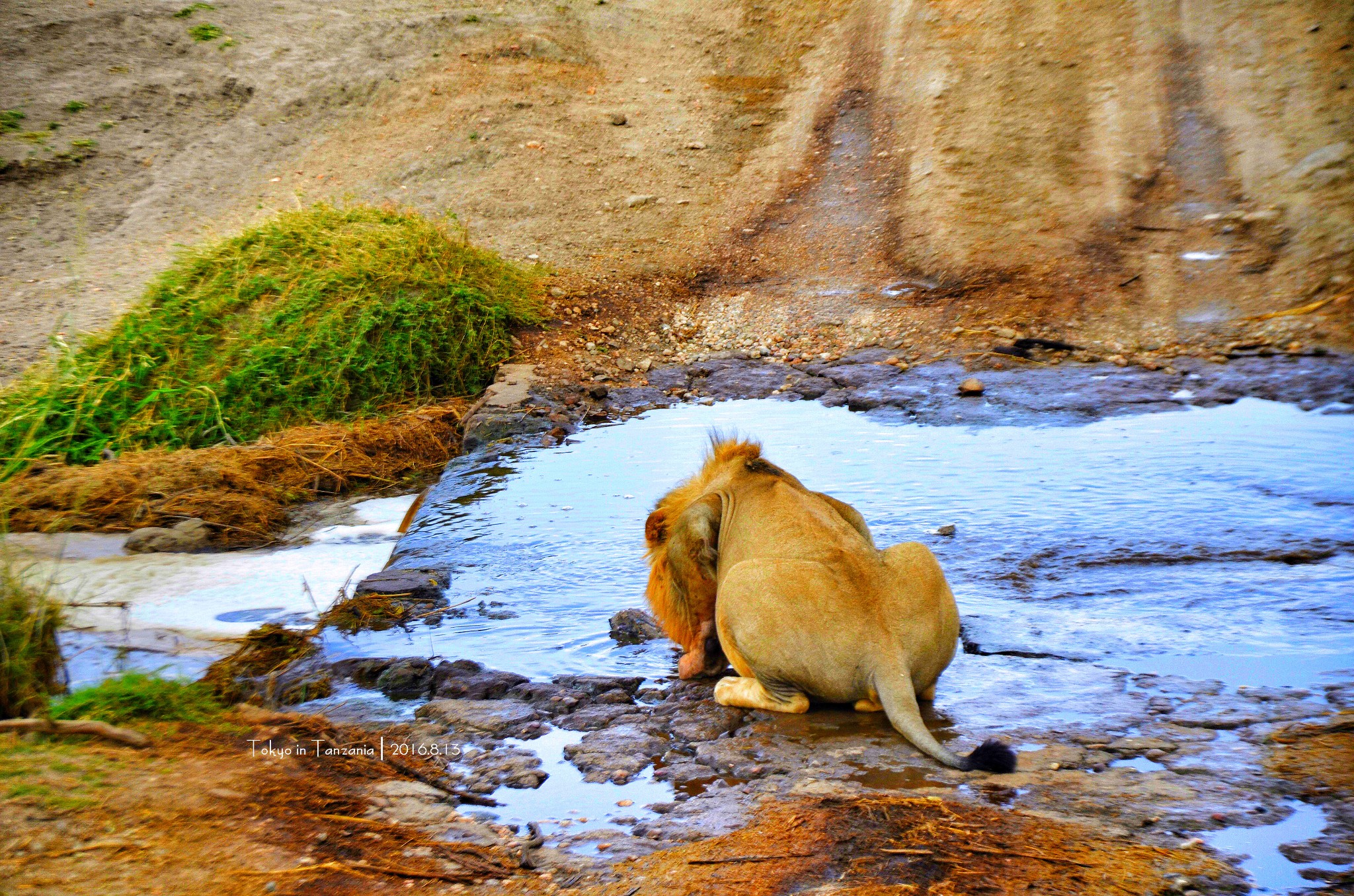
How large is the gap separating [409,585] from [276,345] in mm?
4067

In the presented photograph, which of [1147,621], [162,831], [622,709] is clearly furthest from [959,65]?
→ [162,831]

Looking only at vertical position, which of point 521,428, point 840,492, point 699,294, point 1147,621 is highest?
point 699,294

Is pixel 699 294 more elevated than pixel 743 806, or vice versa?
pixel 699 294

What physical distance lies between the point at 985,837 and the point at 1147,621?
2037 millimetres

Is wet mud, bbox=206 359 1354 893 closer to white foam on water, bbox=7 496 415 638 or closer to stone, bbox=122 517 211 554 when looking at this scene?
white foam on water, bbox=7 496 415 638

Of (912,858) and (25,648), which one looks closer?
(912,858)

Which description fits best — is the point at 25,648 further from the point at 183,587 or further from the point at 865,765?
the point at 865,765

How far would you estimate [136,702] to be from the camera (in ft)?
11.9

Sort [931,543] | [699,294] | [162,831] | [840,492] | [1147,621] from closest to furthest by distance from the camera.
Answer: [162,831]
[1147,621]
[931,543]
[840,492]
[699,294]

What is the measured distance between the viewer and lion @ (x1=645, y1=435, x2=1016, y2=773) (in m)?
3.73

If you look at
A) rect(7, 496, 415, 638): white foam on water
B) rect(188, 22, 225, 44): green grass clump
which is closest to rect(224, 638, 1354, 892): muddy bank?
rect(7, 496, 415, 638): white foam on water

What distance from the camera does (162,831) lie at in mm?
2789

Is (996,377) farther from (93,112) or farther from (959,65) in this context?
(93,112)

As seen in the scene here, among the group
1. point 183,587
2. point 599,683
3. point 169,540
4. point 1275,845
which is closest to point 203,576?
point 183,587
